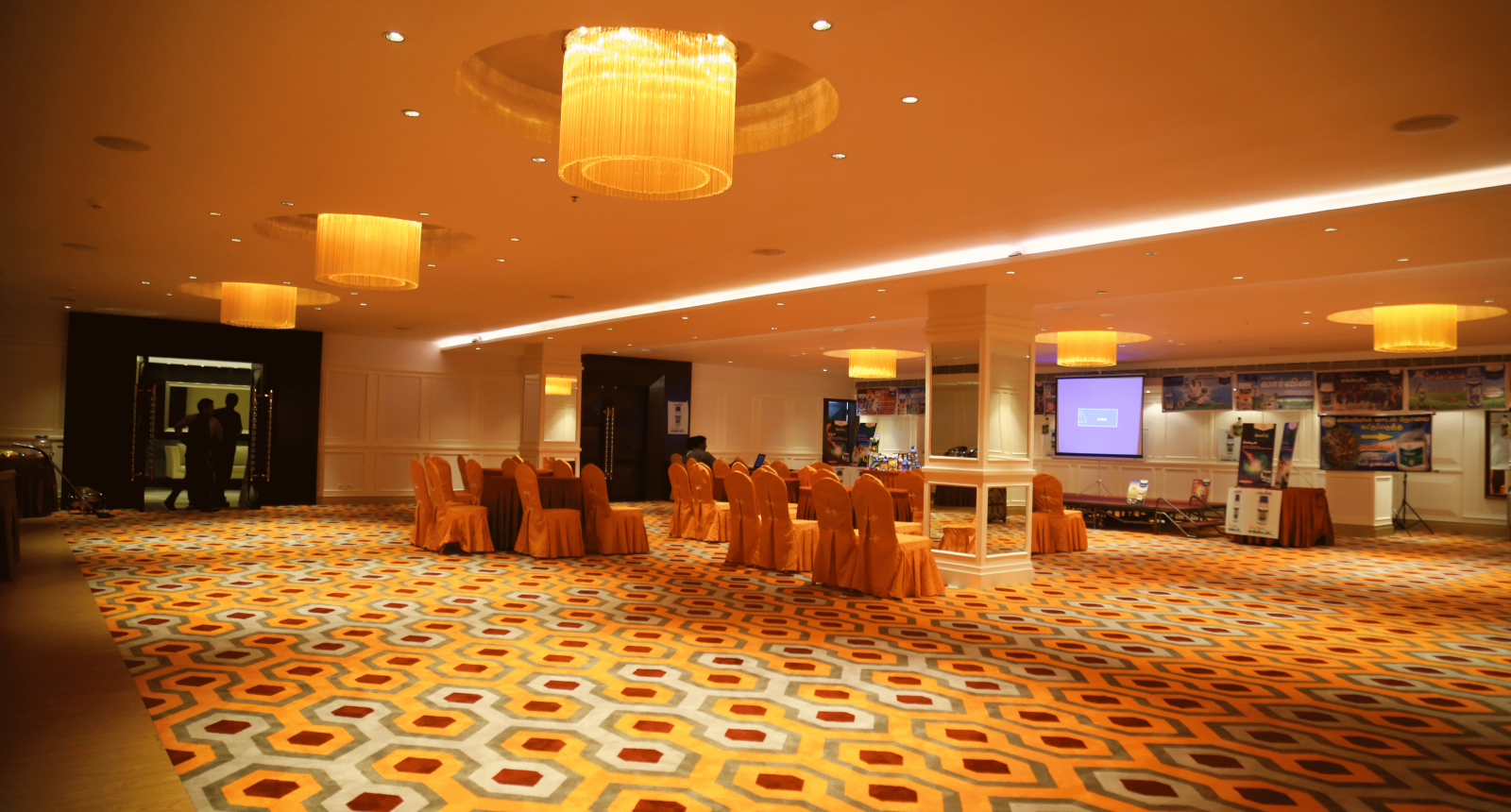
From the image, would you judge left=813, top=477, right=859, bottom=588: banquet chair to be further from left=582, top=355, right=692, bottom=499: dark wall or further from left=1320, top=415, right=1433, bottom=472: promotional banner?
left=1320, top=415, right=1433, bottom=472: promotional banner

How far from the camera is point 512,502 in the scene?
9602mm

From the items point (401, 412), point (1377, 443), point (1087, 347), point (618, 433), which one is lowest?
point (618, 433)

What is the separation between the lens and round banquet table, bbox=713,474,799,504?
11.2 metres

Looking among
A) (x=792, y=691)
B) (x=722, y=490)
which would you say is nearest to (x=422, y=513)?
(x=722, y=490)

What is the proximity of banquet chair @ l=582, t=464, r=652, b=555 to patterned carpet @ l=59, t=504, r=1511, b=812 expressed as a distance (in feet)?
4.23

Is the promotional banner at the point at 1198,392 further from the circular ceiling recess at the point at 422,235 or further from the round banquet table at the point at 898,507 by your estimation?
the circular ceiling recess at the point at 422,235

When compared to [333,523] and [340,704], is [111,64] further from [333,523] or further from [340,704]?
[333,523]

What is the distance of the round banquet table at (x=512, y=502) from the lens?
9.50 metres

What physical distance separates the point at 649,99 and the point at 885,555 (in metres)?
4.66

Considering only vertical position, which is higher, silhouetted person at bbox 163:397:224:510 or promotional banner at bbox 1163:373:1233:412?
promotional banner at bbox 1163:373:1233:412

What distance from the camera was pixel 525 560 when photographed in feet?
28.9

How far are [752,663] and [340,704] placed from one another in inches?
80.8

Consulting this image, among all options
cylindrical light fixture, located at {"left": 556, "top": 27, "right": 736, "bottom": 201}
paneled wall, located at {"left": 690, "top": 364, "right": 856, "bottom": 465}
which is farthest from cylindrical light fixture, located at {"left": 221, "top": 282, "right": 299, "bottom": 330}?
paneled wall, located at {"left": 690, "top": 364, "right": 856, "bottom": 465}

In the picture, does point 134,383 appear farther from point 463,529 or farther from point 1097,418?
point 1097,418
